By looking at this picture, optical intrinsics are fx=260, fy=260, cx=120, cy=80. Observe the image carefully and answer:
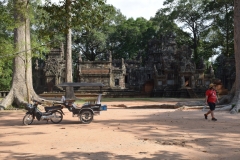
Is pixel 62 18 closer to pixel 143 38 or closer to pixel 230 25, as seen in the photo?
pixel 230 25

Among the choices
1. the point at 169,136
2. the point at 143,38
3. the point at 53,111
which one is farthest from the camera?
the point at 143,38

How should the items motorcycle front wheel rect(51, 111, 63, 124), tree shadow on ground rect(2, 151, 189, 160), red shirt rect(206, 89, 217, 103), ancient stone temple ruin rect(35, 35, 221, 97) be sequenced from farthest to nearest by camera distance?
ancient stone temple ruin rect(35, 35, 221, 97), red shirt rect(206, 89, 217, 103), motorcycle front wheel rect(51, 111, 63, 124), tree shadow on ground rect(2, 151, 189, 160)

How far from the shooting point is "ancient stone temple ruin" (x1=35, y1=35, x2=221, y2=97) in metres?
35.9

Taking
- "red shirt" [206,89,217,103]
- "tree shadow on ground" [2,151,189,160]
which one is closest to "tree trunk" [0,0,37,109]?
"red shirt" [206,89,217,103]

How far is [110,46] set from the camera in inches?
2317

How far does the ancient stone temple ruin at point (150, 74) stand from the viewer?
35.9 meters

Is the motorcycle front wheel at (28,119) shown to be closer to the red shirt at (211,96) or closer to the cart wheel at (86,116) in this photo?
the cart wheel at (86,116)

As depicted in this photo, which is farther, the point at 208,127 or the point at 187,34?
the point at 187,34

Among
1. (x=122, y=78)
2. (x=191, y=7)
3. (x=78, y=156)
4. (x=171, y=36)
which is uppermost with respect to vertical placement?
(x=191, y=7)

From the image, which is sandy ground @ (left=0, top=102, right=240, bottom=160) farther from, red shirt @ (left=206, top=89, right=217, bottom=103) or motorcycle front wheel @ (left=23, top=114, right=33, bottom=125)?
red shirt @ (left=206, top=89, right=217, bottom=103)

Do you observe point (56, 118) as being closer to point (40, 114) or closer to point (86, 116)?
point (40, 114)

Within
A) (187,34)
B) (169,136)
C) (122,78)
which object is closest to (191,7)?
(187,34)

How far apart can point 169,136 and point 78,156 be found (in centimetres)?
300

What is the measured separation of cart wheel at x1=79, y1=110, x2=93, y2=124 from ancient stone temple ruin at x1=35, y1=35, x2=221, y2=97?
24.0m
